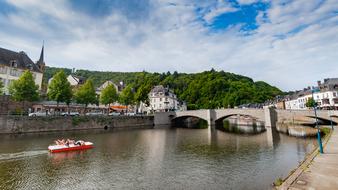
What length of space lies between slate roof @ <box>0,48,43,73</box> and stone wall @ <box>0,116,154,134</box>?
68.6ft

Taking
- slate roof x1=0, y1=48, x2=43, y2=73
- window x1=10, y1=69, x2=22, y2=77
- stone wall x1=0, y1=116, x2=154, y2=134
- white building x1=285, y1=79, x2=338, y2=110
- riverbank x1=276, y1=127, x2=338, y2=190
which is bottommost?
riverbank x1=276, y1=127, x2=338, y2=190

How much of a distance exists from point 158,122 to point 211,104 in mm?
41306

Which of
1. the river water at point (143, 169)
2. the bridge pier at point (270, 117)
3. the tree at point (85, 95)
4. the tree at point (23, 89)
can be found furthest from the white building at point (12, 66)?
the bridge pier at point (270, 117)

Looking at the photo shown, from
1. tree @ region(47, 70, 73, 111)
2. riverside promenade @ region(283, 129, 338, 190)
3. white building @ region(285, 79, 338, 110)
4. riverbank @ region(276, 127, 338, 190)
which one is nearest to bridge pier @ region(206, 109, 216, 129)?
white building @ region(285, 79, 338, 110)

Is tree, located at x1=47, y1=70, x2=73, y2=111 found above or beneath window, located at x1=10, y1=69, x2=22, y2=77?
beneath

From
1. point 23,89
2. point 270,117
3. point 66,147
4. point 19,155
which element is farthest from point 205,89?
point 19,155

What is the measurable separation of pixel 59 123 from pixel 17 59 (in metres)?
25.4

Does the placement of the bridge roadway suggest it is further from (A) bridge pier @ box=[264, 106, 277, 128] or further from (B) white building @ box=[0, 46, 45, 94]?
(B) white building @ box=[0, 46, 45, 94]

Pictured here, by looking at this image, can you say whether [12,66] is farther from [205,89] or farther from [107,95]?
[205,89]

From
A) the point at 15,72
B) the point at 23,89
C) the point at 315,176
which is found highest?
the point at 15,72

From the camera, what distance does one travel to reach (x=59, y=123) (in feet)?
139

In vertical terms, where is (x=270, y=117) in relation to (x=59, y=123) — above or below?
above

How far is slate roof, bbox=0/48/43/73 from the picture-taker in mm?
49750

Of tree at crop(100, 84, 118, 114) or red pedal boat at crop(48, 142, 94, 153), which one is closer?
red pedal boat at crop(48, 142, 94, 153)
